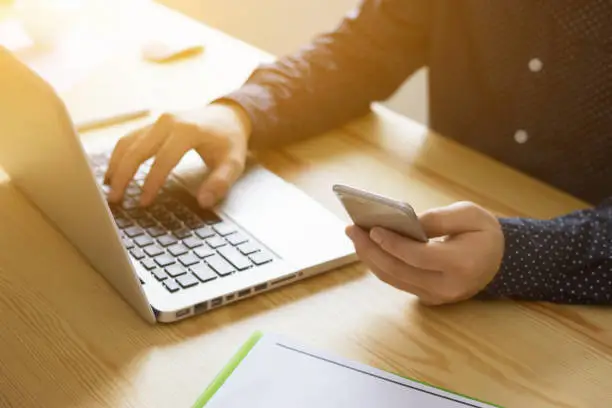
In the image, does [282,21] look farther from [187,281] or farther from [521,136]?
[187,281]

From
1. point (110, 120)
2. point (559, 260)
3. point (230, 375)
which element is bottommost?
point (110, 120)

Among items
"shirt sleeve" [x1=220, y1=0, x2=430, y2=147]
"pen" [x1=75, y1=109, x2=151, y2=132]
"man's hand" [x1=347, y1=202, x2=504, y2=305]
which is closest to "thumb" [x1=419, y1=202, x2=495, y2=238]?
"man's hand" [x1=347, y1=202, x2=504, y2=305]

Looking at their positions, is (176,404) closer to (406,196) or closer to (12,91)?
(12,91)

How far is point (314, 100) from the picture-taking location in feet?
3.76

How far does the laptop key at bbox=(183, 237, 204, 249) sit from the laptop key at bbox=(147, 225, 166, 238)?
0.03 metres

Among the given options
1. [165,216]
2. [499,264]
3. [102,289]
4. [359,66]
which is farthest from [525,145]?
[102,289]

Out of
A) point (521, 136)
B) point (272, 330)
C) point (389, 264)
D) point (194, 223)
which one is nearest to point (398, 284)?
point (389, 264)

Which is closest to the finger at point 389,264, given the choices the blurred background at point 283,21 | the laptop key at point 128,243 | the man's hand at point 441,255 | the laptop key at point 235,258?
the man's hand at point 441,255

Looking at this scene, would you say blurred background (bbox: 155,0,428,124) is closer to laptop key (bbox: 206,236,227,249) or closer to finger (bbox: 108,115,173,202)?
finger (bbox: 108,115,173,202)

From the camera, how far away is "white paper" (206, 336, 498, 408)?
63 cm

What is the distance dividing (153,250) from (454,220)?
0.29 m

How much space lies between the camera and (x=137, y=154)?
943 mm

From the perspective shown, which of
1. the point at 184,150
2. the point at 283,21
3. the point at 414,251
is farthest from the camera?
the point at 283,21

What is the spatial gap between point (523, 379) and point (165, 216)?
405 millimetres
